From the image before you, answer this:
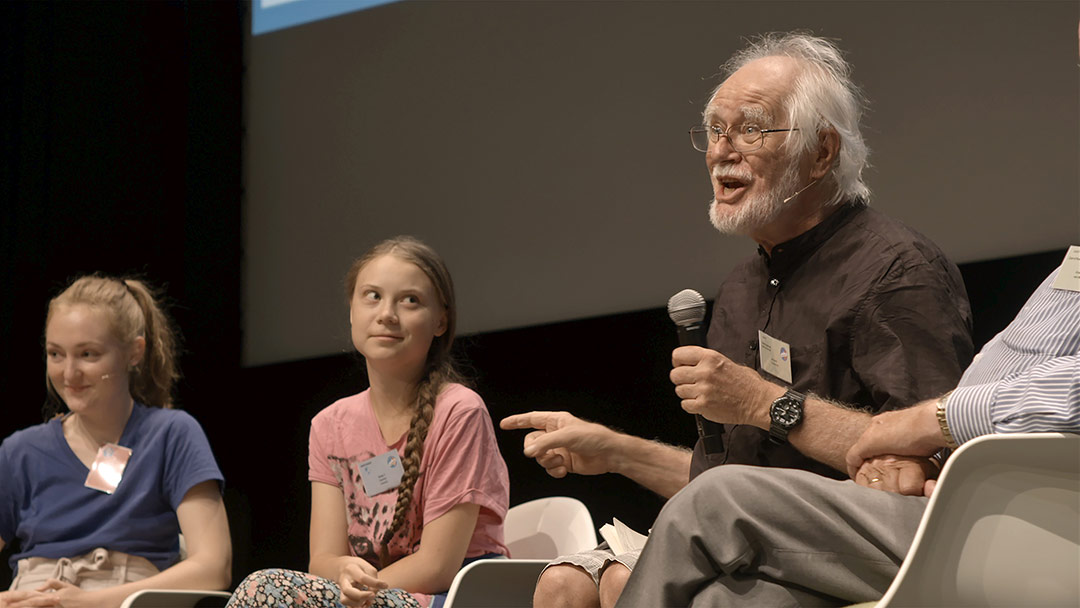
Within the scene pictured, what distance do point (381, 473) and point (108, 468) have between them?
2.76ft

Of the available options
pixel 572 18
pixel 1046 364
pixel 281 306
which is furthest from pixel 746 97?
pixel 281 306

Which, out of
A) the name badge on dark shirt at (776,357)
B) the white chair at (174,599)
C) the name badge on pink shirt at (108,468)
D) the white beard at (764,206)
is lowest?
the white chair at (174,599)

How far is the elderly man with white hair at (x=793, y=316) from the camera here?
1784 mm

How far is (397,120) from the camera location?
4098 mm

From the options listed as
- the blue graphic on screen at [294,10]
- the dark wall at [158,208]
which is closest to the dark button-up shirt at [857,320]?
the dark wall at [158,208]

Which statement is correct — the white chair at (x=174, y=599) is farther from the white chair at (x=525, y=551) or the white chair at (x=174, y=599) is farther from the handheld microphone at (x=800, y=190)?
the handheld microphone at (x=800, y=190)

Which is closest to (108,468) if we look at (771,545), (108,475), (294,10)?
(108,475)

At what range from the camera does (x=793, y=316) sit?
6.59 feet

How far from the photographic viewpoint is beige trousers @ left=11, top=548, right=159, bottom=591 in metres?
2.75

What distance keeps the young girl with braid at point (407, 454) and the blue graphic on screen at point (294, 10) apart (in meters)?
1.77

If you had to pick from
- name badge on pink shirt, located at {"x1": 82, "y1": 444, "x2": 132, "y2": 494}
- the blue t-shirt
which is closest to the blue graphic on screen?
the blue t-shirt

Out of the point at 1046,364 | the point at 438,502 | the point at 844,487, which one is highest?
the point at 1046,364

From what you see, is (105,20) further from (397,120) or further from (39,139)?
(397,120)

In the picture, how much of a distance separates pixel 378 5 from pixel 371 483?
2250mm
